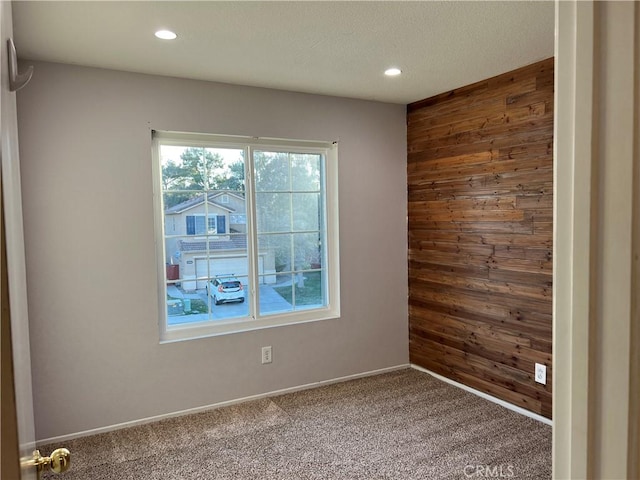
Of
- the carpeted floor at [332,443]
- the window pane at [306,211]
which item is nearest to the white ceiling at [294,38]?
the window pane at [306,211]

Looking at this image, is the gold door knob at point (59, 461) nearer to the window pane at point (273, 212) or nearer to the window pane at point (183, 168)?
the window pane at point (183, 168)

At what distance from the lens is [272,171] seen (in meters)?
3.78

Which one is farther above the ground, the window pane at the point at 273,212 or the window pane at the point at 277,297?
the window pane at the point at 273,212

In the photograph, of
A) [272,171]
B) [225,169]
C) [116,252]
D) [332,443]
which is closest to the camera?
[332,443]

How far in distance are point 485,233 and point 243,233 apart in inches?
74.5

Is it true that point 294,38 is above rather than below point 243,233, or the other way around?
above

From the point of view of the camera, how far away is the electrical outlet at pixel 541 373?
3.11 m

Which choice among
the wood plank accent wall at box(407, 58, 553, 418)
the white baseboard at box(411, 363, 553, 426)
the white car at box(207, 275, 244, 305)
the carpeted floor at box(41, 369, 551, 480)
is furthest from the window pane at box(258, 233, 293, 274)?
the white baseboard at box(411, 363, 553, 426)

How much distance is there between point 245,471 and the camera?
2.62 metres

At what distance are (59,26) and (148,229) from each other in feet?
4.40

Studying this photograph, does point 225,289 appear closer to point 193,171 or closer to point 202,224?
point 202,224

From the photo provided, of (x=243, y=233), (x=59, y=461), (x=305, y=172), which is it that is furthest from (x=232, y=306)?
(x=59, y=461)

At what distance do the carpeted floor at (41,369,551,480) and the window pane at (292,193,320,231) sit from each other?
142 cm

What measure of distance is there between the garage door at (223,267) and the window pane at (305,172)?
71cm
